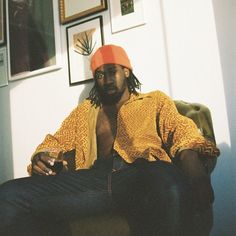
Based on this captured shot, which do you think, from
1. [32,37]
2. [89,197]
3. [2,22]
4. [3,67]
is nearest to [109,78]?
[89,197]

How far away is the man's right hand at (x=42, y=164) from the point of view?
66.4 inches

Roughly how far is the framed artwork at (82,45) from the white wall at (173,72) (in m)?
0.06

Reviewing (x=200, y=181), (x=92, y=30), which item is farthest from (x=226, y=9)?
(x=200, y=181)

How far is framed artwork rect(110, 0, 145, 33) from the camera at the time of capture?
2361 mm

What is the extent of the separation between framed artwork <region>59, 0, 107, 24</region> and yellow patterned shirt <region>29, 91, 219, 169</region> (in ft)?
2.68

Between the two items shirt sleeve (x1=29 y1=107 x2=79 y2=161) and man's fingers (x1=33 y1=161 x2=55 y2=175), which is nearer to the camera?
man's fingers (x1=33 y1=161 x2=55 y2=175)

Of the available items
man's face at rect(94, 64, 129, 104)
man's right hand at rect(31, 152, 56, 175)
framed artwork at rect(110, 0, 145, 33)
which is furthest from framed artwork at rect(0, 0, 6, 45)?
man's right hand at rect(31, 152, 56, 175)

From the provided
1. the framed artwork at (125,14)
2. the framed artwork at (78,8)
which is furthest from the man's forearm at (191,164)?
the framed artwork at (78,8)

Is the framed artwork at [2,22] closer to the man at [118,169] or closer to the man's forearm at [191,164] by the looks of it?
the man at [118,169]

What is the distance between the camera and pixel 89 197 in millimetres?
1437

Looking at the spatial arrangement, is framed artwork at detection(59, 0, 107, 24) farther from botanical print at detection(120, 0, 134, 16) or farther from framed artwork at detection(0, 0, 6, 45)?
framed artwork at detection(0, 0, 6, 45)

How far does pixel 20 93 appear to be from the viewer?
9.59 feet

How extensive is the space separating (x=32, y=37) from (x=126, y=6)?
0.93 metres

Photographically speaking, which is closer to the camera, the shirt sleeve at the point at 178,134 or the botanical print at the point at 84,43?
the shirt sleeve at the point at 178,134
